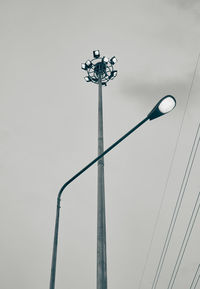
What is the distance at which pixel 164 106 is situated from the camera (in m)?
3.59

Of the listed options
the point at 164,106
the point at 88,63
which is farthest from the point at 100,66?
the point at 164,106

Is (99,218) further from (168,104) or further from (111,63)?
(111,63)

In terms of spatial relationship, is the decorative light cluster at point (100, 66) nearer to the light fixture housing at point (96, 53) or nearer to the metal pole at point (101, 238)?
the light fixture housing at point (96, 53)

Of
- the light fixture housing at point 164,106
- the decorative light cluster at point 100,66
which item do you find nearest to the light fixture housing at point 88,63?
the decorative light cluster at point 100,66

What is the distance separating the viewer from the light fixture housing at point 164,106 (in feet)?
11.5

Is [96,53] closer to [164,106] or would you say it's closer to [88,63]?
[88,63]

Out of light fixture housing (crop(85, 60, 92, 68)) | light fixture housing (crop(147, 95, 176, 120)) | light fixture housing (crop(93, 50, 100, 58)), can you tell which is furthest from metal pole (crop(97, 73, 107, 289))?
light fixture housing (crop(93, 50, 100, 58))

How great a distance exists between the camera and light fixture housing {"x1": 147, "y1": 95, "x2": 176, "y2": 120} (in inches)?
138

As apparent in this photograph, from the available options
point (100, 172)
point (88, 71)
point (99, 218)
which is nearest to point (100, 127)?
point (100, 172)

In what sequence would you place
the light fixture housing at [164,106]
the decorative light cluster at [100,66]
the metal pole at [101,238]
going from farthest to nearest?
the decorative light cluster at [100,66] < the metal pole at [101,238] < the light fixture housing at [164,106]

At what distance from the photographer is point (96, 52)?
11.1 metres

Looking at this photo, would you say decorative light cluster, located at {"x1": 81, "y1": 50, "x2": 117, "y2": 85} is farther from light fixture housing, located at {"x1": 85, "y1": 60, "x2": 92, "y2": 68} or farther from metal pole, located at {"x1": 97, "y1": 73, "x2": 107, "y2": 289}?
metal pole, located at {"x1": 97, "y1": 73, "x2": 107, "y2": 289}

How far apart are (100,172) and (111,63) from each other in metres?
7.58

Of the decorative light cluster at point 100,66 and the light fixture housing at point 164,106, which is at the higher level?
the decorative light cluster at point 100,66
